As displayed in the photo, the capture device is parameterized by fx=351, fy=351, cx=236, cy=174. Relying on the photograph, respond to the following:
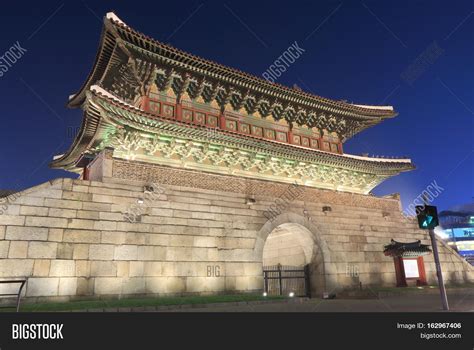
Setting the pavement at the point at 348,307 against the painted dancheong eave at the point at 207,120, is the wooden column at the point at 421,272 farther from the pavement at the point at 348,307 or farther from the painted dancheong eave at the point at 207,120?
the pavement at the point at 348,307

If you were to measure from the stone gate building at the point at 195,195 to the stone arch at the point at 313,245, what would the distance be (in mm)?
67

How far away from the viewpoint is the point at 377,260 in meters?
18.8

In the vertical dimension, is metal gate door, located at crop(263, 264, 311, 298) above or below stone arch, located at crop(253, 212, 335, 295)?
below

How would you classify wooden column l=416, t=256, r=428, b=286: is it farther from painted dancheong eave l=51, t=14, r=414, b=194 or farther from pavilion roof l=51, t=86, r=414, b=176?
pavilion roof l=51, t=86, r=414, b=176

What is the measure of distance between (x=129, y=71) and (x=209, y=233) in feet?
28.3

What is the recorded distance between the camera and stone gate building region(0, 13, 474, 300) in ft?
39.7

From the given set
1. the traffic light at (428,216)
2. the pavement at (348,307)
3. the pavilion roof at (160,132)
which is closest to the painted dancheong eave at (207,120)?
the pavilion roof at (160,132)

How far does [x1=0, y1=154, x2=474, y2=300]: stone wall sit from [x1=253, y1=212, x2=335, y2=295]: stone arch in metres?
0.05

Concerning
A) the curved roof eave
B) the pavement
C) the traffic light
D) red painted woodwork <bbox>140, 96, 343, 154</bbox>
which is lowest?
the pavement

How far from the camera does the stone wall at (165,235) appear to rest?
11531 millimetres

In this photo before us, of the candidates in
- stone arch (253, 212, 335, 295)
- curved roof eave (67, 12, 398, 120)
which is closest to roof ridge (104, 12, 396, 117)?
curved roof eave (67, 12, 398, 120)
